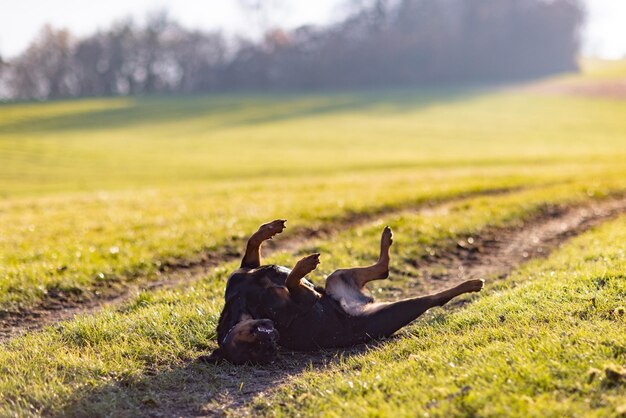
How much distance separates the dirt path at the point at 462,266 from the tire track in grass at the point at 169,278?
2.34m

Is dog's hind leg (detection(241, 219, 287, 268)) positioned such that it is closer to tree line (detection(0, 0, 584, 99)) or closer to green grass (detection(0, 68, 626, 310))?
green grass (detection(0, 68, 626, 310))

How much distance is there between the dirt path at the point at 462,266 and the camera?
4.59 metres

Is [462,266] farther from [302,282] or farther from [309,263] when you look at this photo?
[309,263]

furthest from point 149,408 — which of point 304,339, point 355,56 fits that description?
point 355,56

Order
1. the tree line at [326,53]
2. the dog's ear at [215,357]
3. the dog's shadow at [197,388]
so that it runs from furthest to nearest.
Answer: the tree line at [326,53] < the dog's ear at [215,357] < the dog's shadow at [197,388]

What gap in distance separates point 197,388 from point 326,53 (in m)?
74.6

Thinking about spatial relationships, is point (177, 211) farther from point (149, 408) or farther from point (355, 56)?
point (355, 56)

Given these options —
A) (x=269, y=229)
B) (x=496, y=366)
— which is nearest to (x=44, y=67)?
(x=269, y=229)

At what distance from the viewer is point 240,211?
43.2 feet

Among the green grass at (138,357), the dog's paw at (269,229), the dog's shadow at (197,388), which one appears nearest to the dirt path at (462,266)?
the dog's shadow at (197,388)

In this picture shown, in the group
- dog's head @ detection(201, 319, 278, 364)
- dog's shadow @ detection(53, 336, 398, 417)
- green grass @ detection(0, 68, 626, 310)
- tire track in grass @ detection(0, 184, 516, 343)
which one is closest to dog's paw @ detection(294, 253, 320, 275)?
dog's head @ detection(201, 319, 278, 364)

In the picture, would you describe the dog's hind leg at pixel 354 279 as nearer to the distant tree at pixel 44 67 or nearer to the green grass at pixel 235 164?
the green grass at pixel 235 164

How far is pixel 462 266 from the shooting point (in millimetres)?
8828

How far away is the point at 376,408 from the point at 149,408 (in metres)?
1.61
